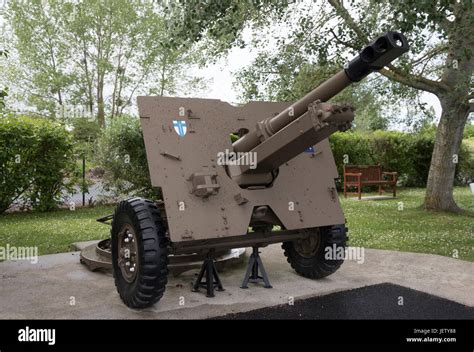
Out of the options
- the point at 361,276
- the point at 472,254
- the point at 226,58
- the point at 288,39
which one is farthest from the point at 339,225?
the point at 226,58

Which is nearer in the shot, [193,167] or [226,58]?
[193,167]

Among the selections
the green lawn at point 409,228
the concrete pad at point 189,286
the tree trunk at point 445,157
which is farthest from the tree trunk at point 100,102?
the concrete pad at point 189,286

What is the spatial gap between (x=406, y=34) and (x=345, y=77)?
16.7 feet

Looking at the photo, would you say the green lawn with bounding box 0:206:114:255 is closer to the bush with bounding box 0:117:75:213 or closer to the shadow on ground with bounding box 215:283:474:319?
the bush with bounding box 0:117:75:213

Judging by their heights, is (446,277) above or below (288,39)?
below

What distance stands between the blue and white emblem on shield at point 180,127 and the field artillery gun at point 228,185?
0.01 metres

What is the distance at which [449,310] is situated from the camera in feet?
15.2

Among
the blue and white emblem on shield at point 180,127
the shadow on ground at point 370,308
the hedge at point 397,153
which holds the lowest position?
the shadow on ground at point 370,308

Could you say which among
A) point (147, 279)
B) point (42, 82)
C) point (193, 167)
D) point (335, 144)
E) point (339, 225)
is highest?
point (42, 82)

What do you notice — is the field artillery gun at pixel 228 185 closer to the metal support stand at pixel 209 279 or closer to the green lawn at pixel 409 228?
the metal support stand at pixel 209 279

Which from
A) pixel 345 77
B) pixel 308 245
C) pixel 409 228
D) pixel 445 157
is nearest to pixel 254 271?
pixel 308 245

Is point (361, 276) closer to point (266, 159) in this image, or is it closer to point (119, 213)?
point (266, 159)

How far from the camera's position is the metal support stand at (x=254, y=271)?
5.41 meters
